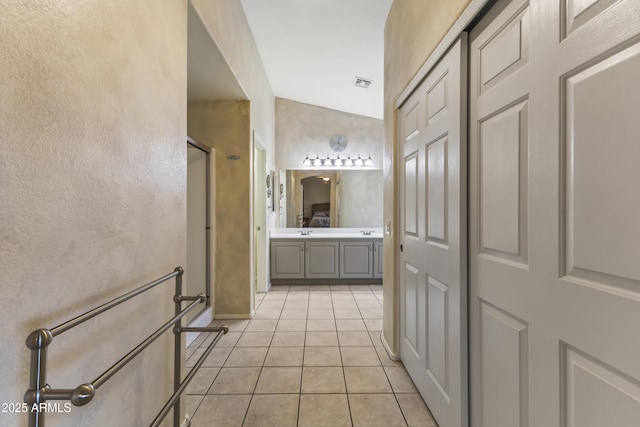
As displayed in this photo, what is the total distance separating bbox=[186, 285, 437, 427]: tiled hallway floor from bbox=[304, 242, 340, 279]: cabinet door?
3.88 feet

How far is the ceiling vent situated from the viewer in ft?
11.6

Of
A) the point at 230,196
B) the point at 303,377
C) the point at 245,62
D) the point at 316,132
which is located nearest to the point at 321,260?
the point at 230,196

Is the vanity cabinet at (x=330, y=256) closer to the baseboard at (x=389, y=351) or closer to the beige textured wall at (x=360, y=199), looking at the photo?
the beige textured wall at (x=360, y=199)

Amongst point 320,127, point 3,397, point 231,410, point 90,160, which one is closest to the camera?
point 3,397

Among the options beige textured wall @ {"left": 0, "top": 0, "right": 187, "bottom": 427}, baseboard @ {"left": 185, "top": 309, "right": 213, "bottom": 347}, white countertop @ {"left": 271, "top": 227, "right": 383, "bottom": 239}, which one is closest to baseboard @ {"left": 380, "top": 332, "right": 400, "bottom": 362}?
beige textured wall @ {"left": 0, "top": 0, "right": 187, "bottom": 427}

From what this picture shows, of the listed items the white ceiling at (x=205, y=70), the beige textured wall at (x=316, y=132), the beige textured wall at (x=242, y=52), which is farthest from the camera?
the beige textured wall at (x=316, y=132)

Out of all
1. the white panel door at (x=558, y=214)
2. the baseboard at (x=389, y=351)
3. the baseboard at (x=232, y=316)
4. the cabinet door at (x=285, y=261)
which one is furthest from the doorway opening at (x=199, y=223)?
the white panel door at (x=558, y=214)

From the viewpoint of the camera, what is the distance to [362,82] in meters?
3.62

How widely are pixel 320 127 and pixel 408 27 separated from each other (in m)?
2.97

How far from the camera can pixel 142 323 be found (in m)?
1.14

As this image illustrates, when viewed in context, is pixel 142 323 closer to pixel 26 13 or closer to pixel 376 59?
pixel 26 13

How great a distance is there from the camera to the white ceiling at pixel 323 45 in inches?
97.7

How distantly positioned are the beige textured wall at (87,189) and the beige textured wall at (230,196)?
5.47 ft

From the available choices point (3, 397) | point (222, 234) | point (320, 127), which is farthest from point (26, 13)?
point (320, 127)
